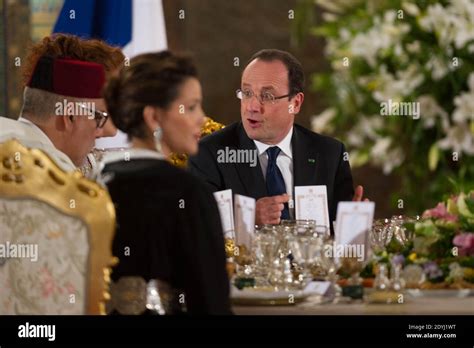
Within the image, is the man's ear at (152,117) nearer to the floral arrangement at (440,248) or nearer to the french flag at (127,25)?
the floral arrangement at (440,248)

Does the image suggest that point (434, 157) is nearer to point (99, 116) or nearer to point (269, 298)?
point (269, 298)

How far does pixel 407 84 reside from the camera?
3.69 m

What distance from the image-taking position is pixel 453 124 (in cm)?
360

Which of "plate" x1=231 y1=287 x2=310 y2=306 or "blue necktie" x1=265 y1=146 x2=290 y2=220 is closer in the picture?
"plate" x1=231 y1=287 x2=310 y2=306

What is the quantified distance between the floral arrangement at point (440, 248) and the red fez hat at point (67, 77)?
0.92 metres

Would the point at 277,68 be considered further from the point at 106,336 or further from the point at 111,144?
the point at 106,336

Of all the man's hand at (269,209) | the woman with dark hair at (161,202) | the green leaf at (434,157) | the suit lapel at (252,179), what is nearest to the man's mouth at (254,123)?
the suit lapel at (252,179)

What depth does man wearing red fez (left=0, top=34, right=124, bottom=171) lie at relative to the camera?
138 inches

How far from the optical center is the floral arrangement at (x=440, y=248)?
3.35 meters

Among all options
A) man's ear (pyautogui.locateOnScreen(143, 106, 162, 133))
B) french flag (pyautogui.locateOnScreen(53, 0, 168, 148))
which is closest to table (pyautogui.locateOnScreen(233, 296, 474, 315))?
man's ear (pyautogui.locateOnScreen(143, 106, 162, 133))

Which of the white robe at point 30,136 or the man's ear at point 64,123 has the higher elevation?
the man's ear at point 64,123

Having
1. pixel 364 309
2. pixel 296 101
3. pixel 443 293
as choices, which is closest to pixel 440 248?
pixel 443 293

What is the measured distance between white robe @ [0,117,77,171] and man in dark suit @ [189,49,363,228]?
0.98 meters

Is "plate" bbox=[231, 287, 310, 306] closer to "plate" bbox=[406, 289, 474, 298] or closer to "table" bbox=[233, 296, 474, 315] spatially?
"table" bbox=[233, 296, 474, 315]
